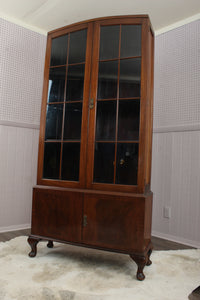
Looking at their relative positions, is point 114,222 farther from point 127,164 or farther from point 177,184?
point 177,184

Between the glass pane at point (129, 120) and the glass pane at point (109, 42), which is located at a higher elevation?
the glass pane at point (109, 42)

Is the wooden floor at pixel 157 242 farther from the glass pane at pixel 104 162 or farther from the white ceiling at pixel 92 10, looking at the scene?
the white ceiling at pixel 92 10

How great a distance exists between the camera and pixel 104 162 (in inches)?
88.7

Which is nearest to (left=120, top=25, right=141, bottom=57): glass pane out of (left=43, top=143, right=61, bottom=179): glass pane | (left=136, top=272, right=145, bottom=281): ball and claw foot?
(left=43, top=143, right=61, bottom=179): glass pane

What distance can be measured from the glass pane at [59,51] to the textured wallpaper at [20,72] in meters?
1.03

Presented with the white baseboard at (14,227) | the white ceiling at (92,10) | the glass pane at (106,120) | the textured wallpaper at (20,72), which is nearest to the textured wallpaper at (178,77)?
the white ceiling at (92,10)

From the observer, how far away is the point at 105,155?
7.41ft

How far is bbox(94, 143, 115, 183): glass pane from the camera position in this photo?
2.23 m

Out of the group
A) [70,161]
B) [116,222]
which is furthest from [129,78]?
[116,222]

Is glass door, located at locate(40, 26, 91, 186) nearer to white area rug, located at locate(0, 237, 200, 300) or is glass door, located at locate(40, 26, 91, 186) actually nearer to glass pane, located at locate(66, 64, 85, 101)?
glass pane, located at locate(66, 64, 85, 101)

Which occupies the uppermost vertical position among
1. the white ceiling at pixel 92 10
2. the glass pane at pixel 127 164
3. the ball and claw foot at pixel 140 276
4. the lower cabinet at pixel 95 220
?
the white ceiling at pixel 92 10

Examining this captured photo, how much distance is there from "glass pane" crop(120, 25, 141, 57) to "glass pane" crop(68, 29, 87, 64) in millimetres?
375

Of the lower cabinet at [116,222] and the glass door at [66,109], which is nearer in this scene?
the lower cabinet at [116,222]

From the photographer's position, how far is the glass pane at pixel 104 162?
223cm
